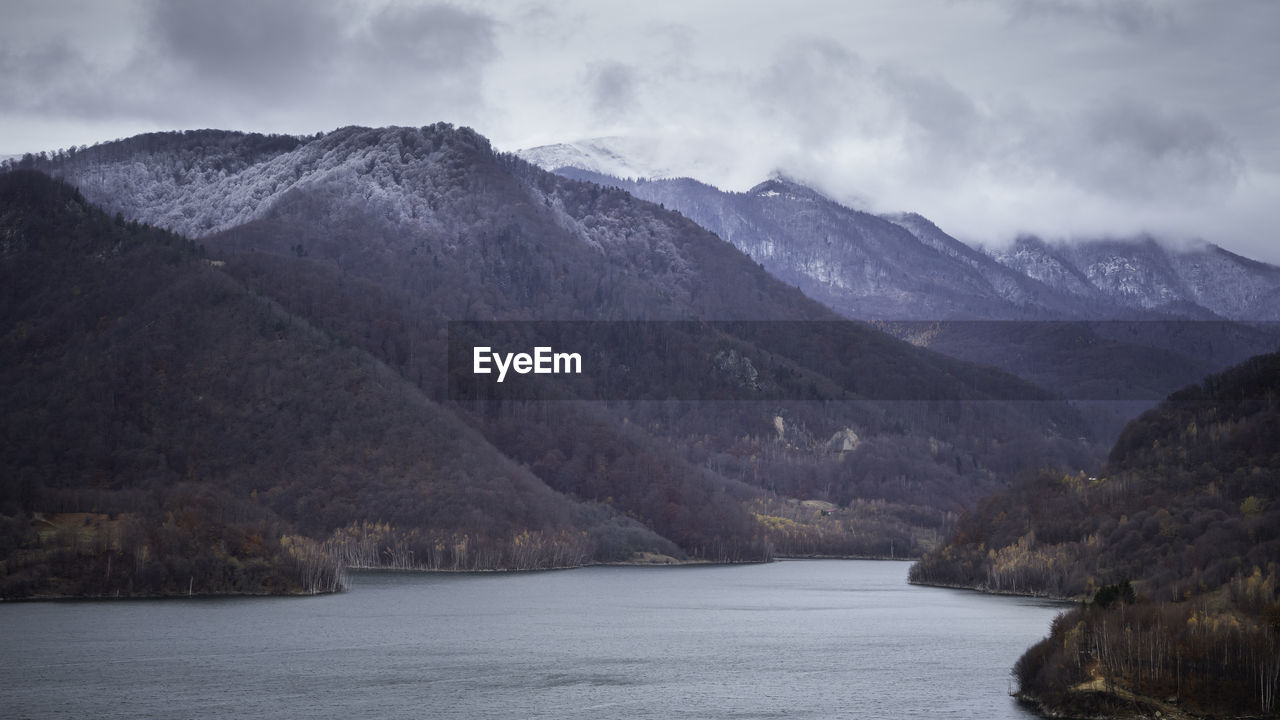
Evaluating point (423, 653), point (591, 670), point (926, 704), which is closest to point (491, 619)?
point (423, 653)

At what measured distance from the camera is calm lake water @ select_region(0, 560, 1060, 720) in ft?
351

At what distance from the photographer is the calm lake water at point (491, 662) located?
106875 millimetres

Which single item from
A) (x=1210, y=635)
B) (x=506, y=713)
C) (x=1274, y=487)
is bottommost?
(x=506, y=713)

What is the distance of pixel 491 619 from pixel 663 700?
69.7 meters

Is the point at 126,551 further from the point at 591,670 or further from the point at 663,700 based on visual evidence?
the point at 663,700

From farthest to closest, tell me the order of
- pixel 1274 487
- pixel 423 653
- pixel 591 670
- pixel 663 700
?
pixel 1274 487, pixel 423 653, pixel 591 670, pixel 663 700

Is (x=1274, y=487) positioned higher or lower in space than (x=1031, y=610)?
higher

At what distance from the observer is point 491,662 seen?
13462 centimetres

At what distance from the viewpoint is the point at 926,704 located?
107812 millimetres

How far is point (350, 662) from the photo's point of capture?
130875 mm

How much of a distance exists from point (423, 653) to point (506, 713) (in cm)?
3753

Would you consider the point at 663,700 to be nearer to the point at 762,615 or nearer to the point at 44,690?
the point at 44,690

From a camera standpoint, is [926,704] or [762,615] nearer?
[926,704]

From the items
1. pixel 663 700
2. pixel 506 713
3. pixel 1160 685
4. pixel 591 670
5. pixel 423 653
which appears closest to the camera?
pixel 1160 685
